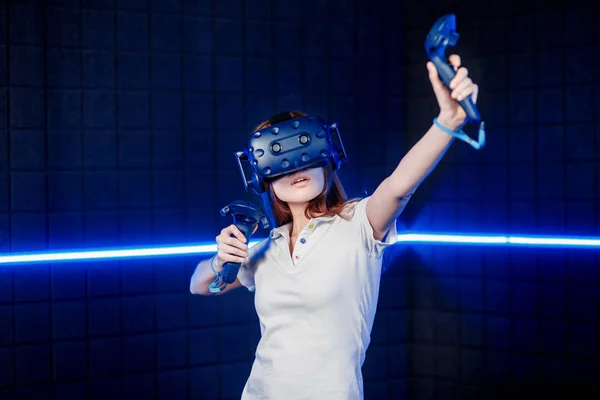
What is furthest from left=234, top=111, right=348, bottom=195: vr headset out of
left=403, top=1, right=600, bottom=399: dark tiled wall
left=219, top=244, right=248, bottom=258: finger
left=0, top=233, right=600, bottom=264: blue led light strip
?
left=403, top=1, right=600, bottom=399: dark tiled wall

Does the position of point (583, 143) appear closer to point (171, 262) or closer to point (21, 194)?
point (171, 262)

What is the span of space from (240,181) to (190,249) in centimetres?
43

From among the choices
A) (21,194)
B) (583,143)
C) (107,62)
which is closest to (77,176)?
(21,194)

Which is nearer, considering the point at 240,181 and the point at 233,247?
the point at 233,247

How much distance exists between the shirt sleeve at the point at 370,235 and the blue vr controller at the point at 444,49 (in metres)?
0.49

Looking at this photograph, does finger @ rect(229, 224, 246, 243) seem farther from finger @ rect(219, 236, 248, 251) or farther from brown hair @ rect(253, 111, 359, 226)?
brown hair @ rect(253, 111, 359, 226)

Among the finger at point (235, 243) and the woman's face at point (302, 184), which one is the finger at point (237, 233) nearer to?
the finger at point (235, 243)

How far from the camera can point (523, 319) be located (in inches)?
148

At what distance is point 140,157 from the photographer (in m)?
3.58

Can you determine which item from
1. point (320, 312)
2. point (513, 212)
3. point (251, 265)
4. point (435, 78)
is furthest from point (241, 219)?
point (513, 212)

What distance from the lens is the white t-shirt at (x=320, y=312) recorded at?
5.91ft

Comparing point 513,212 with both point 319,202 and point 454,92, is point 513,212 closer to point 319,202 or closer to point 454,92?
point 319,202

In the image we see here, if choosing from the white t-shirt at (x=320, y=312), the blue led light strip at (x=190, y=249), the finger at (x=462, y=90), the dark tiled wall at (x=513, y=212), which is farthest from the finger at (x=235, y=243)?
the dark tiled wall at (x=513, y=212)

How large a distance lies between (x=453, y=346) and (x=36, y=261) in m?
2.21
